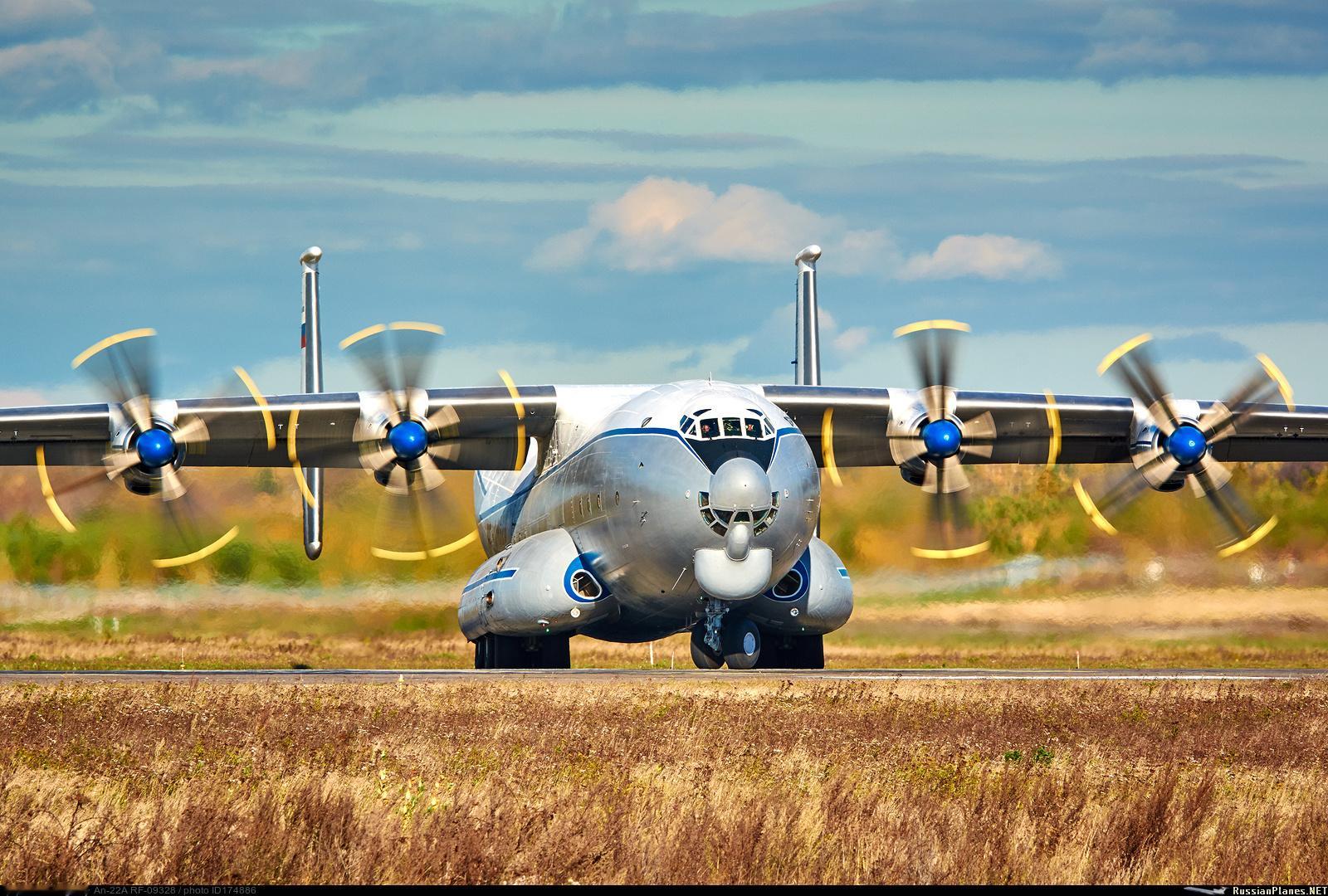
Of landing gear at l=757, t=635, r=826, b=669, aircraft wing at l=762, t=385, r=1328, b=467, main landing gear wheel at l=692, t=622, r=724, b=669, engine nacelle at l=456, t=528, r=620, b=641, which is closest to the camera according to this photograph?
engine nacelle at l=456, t=528, r=620, b=641

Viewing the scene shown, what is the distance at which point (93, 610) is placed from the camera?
3350cm

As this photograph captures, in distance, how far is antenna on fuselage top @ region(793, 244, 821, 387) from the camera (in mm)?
33906

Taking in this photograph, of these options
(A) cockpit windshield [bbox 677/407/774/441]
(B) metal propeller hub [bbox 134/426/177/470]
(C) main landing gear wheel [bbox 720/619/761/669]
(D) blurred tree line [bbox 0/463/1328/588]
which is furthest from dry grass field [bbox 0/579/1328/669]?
(A) cockpit windshield [bbox 677/407/774/441]

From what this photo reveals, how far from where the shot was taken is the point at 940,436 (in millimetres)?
28266

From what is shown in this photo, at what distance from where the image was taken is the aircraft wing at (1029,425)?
95.8 ft

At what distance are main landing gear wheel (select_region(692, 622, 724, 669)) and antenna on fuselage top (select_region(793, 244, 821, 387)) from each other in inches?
300

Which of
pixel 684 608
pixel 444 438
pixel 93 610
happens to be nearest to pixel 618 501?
pixel 684 608

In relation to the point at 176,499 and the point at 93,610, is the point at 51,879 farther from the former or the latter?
the point at 93,610

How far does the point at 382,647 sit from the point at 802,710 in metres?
18.7

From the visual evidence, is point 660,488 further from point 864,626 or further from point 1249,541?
point 1249,541

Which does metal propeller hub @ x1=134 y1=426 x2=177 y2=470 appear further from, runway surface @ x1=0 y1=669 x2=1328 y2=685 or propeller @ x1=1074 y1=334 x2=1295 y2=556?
propeller @ x1=1074 y1=334 x2=1295 y2=556

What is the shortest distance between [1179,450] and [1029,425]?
3.63 meters

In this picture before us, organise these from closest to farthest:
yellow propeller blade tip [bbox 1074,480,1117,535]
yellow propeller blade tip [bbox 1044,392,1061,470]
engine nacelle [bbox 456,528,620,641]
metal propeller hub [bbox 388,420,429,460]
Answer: yellow propeller blade tip [bbox 1074,480,1117,535]
engine nacelle [bbox 456,528,620,641]
metal propeller hub [bbox 388,420,429,460]
yellow propeller blade tip [bbox 1044,392,1061,470]

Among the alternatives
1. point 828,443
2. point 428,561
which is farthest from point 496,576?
point 428,561
